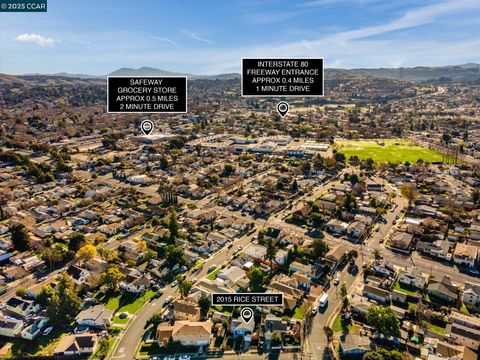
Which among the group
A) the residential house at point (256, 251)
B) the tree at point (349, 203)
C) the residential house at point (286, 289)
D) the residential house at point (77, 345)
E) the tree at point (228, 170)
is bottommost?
the residential house at point (77, 345)

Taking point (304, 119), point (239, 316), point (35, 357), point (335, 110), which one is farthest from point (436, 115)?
point (35, 357)

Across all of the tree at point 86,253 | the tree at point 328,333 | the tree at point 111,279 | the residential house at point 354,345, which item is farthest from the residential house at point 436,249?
the tree at point 86,253

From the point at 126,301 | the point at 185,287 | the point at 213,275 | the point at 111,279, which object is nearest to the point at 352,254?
the point at 213,275

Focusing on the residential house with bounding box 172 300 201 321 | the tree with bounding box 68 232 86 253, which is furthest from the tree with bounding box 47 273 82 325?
the tree with bounding box 68 232 86 253

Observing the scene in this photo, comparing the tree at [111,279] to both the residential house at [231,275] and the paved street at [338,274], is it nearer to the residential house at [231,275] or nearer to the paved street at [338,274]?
the paved street at [338,274]

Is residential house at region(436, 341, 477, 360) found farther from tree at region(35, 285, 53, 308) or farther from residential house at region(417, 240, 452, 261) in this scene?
tree at region(35, 285, 53, 308)

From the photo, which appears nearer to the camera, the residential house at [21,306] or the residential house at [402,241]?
the residential house at [21,306]
